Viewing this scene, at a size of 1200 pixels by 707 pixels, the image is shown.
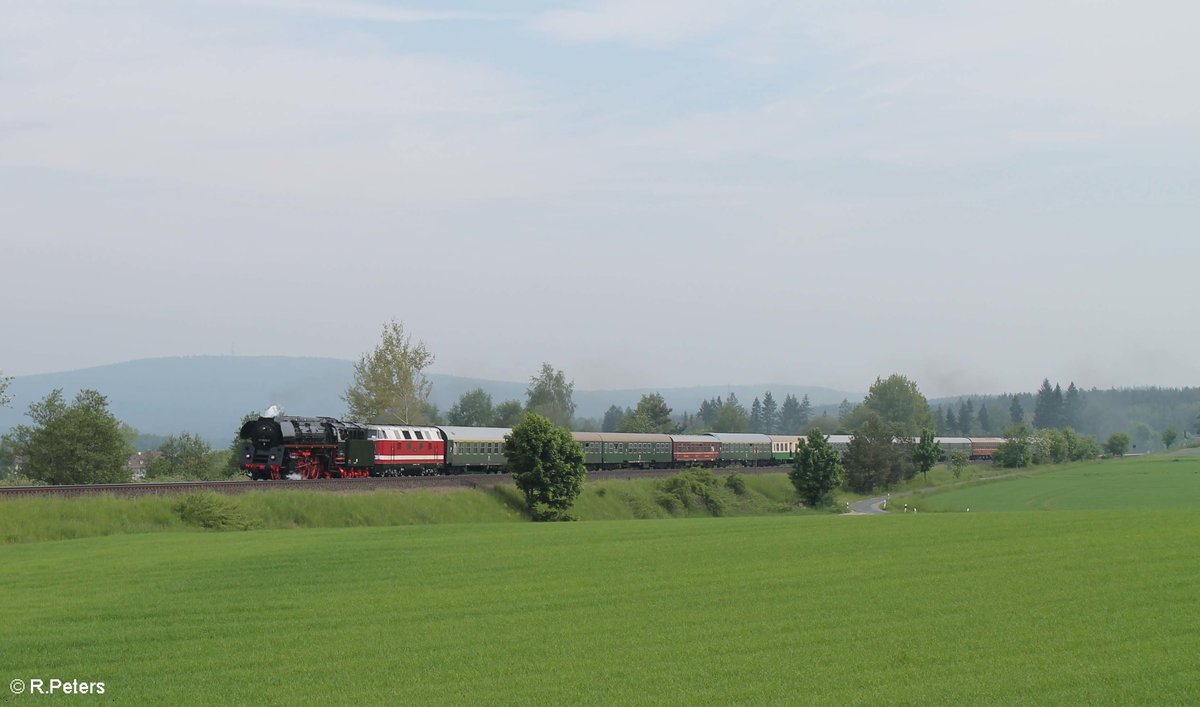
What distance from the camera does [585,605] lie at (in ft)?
79.4

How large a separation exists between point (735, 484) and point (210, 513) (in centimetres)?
5210

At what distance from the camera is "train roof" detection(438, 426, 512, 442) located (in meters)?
69.4

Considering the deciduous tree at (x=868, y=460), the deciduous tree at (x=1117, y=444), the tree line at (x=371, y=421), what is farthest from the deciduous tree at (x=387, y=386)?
the deciduous tree at (x=1117, y=444)

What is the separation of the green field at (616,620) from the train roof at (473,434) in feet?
105

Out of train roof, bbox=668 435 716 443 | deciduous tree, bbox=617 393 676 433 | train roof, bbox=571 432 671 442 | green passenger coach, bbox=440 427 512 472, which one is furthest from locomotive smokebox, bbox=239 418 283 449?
deciduous tree, bbox=617 393 676 433

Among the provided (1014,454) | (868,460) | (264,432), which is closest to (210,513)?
(264,432)

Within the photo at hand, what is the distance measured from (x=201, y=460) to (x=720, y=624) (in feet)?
247

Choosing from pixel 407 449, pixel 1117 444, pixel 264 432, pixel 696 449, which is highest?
pixel 264 432

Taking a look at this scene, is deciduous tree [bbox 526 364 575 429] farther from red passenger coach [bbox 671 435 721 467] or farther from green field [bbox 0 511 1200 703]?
green field [bbox 0 511 1200 703]

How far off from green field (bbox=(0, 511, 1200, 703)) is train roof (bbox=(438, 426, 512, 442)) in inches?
1265

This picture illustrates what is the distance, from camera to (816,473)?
89812 millimetres

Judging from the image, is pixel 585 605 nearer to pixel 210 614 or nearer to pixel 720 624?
pixel 720 624

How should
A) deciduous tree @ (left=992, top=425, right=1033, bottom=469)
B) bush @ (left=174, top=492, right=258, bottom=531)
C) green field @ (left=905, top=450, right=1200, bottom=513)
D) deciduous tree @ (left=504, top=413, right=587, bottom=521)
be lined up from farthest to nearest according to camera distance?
1. deciduous tree @ (left=992, top=425, right=1033, bottom=469)
2. green field @ (left=905, top=450, right=1200, bottom=513)
3. deciduous tree @ (left=504, top=413, right=587, bottom=521)
4. bush @ (left=174, top=492, right=258, bottom=531)

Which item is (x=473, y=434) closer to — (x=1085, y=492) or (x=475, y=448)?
(x=475, y=448)
